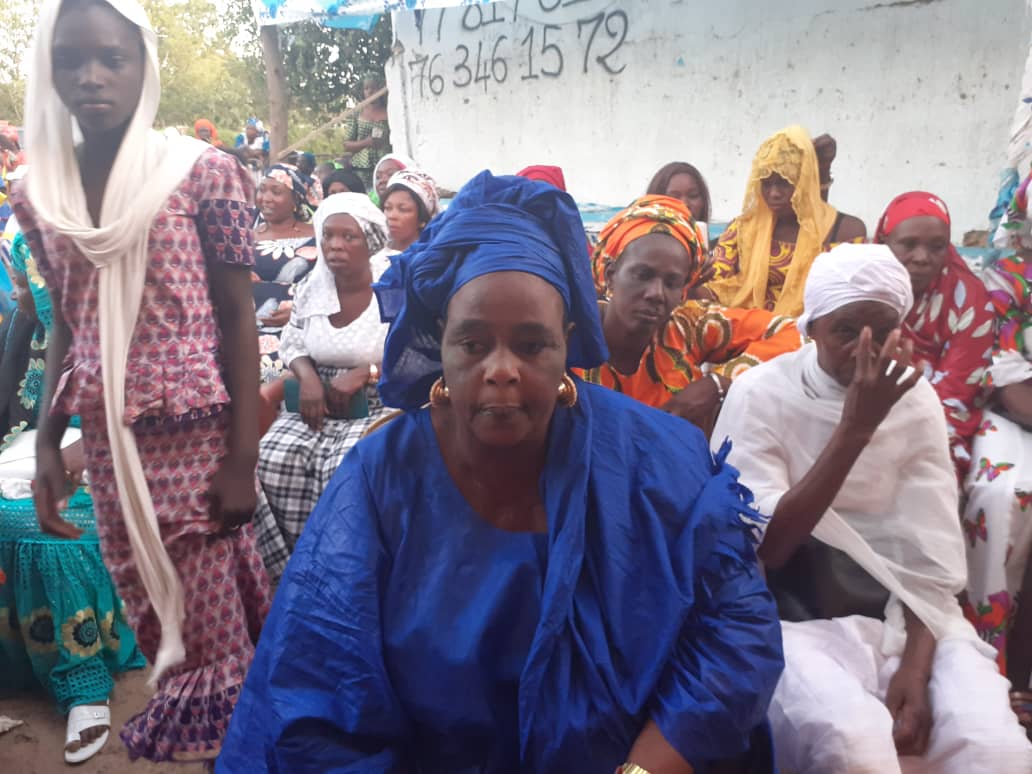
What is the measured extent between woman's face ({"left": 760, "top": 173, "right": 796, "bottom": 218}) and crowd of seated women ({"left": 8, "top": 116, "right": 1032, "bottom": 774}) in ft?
5.50

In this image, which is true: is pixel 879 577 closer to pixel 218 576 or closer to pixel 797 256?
pixel 218 576

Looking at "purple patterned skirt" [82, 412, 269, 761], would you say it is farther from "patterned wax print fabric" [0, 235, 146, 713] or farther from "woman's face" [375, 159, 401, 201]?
"woman's face" [375, 159, 401, 201]

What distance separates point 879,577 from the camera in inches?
73.4

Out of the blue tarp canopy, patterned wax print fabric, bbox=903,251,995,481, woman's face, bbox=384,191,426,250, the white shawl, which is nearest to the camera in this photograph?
the white shawl

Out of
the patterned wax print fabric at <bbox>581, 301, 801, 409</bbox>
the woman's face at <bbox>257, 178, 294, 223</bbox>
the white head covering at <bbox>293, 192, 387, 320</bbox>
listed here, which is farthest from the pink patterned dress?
the woman's face at <bbox>257, 178, 294, 223</bbox>

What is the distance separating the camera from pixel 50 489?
2.07 m

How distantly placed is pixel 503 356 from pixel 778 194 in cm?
296

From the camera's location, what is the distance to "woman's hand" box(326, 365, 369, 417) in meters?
3.10

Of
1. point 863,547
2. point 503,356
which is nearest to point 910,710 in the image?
point 863,547

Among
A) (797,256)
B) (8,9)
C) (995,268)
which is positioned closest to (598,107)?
(797,256)

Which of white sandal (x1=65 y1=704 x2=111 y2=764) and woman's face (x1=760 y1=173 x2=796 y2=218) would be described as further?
woman's face (x1=760 y1=173 x2=796 y2=218)

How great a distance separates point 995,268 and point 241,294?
3.01m

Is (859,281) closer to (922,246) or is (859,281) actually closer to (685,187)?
(922,246)

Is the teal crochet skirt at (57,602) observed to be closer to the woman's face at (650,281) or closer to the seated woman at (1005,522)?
the woman's face at (650,281)
